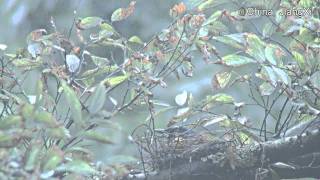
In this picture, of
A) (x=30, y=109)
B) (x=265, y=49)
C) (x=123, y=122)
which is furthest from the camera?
(x=123, y=122)

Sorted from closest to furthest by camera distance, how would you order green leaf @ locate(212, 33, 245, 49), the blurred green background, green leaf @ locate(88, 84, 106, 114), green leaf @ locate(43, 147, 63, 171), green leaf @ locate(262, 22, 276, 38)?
green leaf @ locate(43, 147, 63, 171), green leaf @ locate(88, 84, 106, 114), green leaf @ locate(212, 33, 245, 49), green leaf @ locate(262, 22, 276, 38), the blurred green background

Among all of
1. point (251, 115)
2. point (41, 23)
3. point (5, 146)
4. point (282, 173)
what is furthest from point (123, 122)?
point (5, 146)

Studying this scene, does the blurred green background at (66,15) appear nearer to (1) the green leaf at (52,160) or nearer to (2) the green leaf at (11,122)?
(2) the green leaf at (11,122)

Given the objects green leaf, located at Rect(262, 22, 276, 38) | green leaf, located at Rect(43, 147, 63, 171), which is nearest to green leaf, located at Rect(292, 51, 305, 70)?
green leaf, located at Rect(262, 22, 276, 38)

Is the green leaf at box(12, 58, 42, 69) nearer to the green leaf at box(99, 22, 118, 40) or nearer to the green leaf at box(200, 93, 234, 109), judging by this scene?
the green leaf at box(99, 22, 118, 40)

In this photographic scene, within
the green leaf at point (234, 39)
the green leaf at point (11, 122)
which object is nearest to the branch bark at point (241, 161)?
the green leaf at point (234, 39)

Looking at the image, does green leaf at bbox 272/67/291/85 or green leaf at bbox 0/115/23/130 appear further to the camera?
green leaf at bbox 272/67/291/85

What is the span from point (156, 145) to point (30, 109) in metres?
0.46

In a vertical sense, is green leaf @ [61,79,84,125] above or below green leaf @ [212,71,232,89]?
→ below

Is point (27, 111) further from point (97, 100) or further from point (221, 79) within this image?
point (221, 79)

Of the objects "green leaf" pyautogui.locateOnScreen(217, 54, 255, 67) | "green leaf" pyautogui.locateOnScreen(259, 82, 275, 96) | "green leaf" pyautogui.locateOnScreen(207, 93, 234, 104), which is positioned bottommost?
"green leaf" pyautogui.locateOnScreen(207, 93, 234, 104)

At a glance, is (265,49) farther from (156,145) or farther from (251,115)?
(251,115)

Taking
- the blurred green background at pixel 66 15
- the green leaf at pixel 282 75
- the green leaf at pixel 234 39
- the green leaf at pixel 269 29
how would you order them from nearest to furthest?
the green leaf at pixel 282 75 → the green leaf at pixel 234 39 → the green leaf at pixel 269 29 → the blurred green background at pixel 66 15

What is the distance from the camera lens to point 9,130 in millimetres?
951
